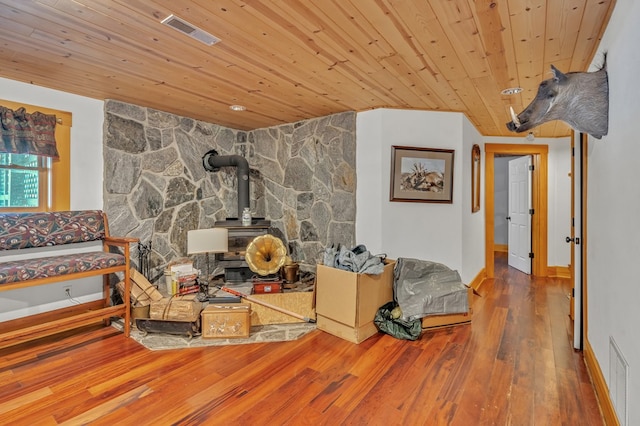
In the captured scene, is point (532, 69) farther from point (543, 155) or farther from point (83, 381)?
point (83, 381)

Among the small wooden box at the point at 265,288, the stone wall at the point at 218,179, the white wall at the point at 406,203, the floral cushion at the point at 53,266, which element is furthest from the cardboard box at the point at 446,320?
the floral cushion at the point at 53,266

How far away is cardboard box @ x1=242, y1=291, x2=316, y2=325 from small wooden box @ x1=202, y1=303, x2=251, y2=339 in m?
0.21

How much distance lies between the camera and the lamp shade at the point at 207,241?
11.5 ft

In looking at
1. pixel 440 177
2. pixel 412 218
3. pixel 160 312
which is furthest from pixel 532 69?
pixel 160 312

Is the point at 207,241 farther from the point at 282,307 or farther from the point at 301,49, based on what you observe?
the point at 301,49

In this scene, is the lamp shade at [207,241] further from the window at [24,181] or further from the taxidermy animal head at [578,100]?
the taxidermy animal head at [578,100]

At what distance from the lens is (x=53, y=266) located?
246cm

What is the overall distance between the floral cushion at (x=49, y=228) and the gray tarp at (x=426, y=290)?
2.86 m

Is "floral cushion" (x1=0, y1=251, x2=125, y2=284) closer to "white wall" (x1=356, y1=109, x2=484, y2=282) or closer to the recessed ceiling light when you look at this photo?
"white wall" (x1=356, y1=109, x2=484, y2=282)

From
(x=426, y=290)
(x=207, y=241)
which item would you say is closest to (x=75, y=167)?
(x=207, y=241)

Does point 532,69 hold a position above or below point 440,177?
above

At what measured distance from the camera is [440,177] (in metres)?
3.78

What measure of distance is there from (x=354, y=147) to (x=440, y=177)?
40.6 inches

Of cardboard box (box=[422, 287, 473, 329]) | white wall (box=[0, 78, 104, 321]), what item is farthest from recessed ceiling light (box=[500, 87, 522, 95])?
white wall (box=[0, 78, 104, 321])
